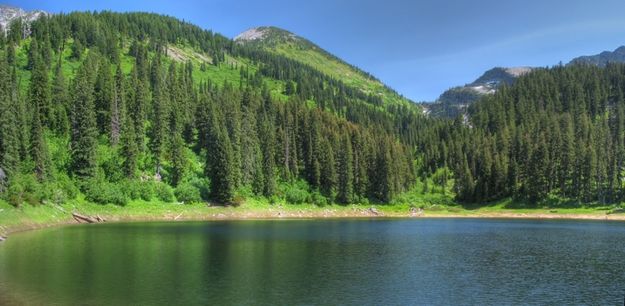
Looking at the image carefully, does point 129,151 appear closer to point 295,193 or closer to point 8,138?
point 8,138

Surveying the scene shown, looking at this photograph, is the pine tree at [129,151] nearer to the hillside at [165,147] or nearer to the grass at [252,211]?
the hillside at [165,147]

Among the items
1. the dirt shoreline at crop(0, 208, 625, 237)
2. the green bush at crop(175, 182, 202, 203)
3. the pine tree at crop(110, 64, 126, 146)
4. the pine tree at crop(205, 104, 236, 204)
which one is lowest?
the dirt shoreline at crop(0, 208, 625, 237)

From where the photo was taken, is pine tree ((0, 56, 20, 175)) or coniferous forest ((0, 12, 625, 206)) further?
coniferous forest ((0, 12, 625, 206))

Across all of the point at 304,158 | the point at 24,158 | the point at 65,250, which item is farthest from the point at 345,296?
the point at 304,158

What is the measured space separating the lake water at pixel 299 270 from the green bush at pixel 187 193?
41602 millimetres

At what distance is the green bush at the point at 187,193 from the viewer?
10671 centimetres

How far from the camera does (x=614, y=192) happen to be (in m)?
129

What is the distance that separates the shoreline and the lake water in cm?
1478

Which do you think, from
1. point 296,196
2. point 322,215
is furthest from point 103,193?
point 322,215

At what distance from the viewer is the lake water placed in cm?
3095

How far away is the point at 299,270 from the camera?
40531 millimetres

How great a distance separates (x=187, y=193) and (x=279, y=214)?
2434cm

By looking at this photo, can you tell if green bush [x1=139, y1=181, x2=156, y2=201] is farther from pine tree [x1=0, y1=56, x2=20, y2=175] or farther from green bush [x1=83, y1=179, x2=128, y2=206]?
pine tree [x1=0, y1=56, x2=20, y2=175]

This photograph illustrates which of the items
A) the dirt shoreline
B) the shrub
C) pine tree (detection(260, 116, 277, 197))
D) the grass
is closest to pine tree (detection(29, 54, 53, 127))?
the grass
